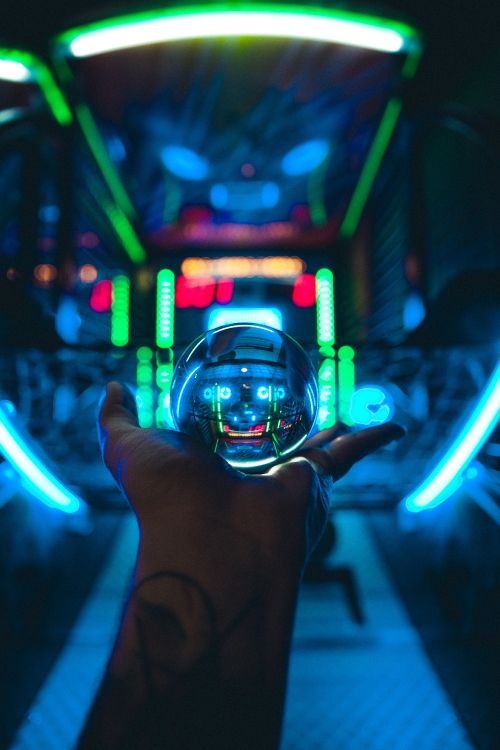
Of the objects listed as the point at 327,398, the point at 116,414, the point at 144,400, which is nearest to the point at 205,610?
the point at 116,414

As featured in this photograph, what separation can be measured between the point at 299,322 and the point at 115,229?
192 cm

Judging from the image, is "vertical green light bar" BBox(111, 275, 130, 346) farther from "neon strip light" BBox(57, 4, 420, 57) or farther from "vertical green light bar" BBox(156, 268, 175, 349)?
"neon strip light" BBox(57, 4, 420, 57)

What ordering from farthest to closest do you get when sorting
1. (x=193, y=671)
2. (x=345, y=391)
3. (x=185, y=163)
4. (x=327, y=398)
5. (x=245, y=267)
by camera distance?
(x=245, y=267), (x=185, y=163), (x=345, y=391), (x=327, y=398), (x=193, y=671)

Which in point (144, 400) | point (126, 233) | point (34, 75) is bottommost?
point (144, 400)

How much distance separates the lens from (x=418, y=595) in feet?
4.37

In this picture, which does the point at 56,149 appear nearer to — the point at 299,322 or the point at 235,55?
the point at 235,55

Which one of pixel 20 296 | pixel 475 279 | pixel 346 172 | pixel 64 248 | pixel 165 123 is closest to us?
pixel 475 279

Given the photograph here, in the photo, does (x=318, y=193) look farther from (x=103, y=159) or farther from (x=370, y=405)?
(x=370, y=405)

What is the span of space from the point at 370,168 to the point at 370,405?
2.45 meters

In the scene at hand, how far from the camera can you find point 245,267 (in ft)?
13.8

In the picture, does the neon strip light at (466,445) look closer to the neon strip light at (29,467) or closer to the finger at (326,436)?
the finger at (326,436)

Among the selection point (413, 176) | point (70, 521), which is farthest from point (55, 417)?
point (413, 176)

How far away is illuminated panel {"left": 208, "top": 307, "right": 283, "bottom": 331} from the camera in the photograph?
3889 millimetres

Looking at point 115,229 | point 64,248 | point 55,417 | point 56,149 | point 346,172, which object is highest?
point 346,172
